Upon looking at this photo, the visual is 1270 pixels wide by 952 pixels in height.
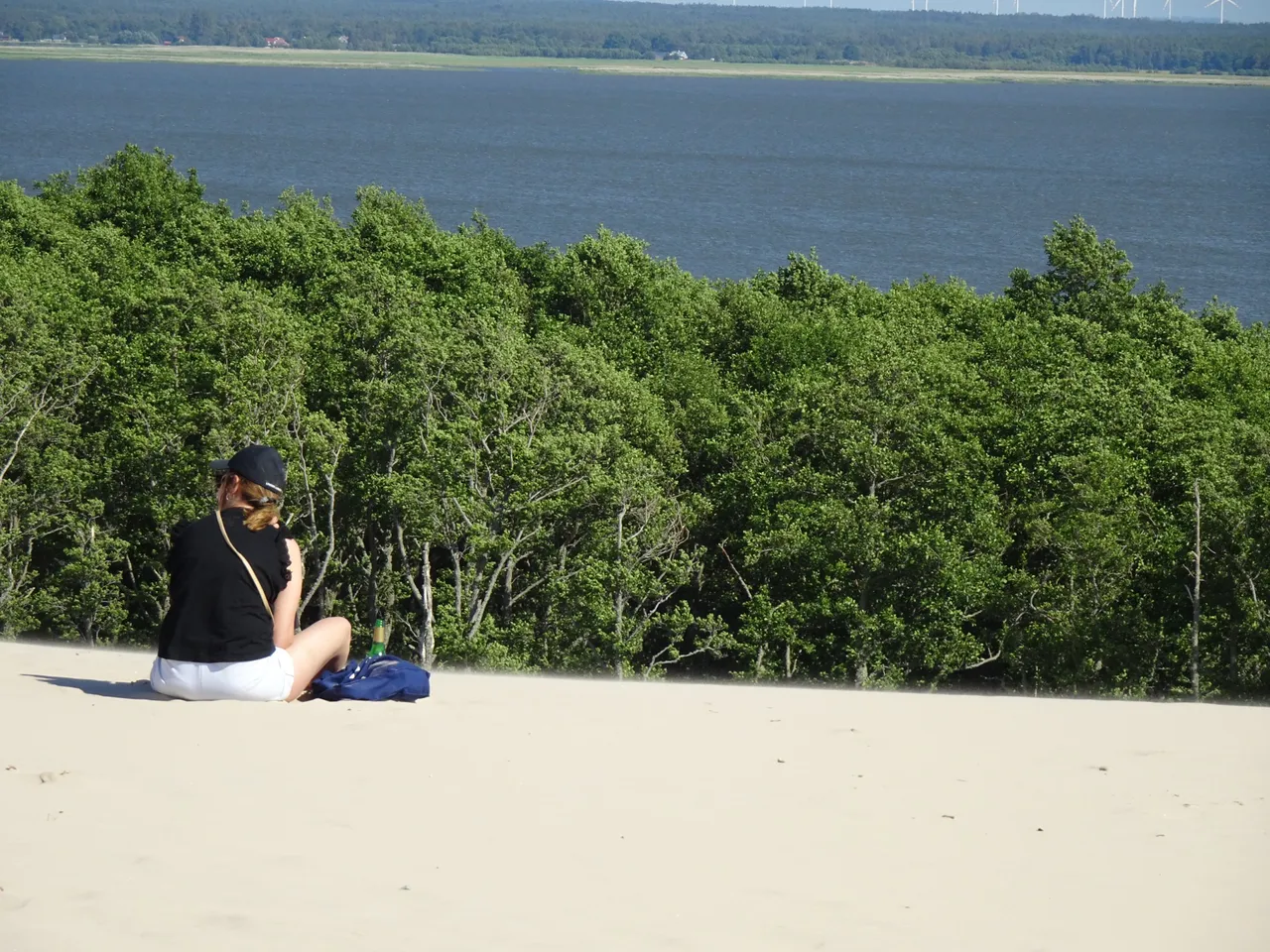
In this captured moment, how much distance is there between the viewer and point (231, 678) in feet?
33.0

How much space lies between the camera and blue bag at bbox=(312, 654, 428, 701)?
1053cm

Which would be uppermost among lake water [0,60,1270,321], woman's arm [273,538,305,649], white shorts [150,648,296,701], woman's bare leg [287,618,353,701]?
lake water [0,60,1270,321]

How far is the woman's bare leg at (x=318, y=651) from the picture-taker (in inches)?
406

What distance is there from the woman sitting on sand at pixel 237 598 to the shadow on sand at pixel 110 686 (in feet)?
0.94

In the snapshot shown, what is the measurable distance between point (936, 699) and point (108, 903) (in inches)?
259

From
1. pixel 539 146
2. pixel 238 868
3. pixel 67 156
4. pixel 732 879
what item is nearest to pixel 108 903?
pixel 238 868

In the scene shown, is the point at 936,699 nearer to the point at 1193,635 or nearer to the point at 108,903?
the point at 108,903

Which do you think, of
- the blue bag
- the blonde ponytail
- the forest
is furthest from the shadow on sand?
the forest

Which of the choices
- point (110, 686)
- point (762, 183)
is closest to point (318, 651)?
point (110, 686)

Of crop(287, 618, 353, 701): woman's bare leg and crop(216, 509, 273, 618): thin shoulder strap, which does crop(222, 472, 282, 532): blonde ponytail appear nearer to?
crop(216, 509, 273, 618): thin shoulder strap

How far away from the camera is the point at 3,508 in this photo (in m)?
32.8

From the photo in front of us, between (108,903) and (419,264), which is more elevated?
(419,264)

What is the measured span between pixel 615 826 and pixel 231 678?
112 inches

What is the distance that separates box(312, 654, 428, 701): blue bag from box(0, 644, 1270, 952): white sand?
133 mm
